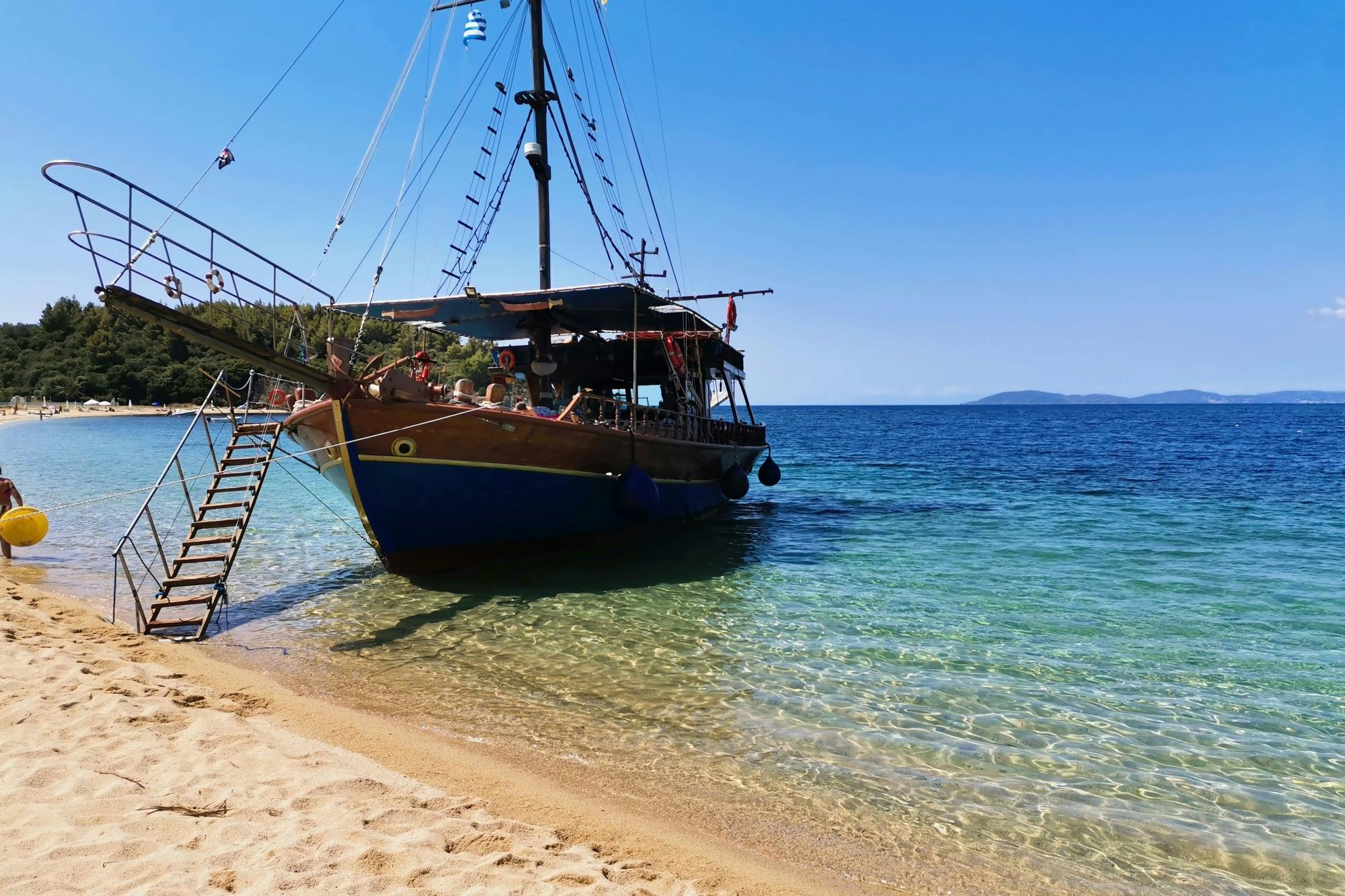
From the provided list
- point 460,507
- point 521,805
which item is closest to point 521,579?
point 460,507

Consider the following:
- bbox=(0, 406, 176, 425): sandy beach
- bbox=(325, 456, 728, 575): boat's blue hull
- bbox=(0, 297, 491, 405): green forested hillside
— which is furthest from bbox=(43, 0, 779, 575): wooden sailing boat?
bbox=(0, 297, 491, 405): green forested hillside

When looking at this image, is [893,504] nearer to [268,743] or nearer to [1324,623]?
[1324,623]

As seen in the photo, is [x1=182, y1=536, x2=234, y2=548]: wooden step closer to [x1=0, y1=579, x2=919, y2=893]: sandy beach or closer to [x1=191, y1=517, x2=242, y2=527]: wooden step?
[x1=191, y1=517, x2=242, y2=527]: wooden step

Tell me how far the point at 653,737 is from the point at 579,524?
6706 mm

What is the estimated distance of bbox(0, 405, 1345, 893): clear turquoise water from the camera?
4.82 metres

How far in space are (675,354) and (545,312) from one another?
3121 millimetres

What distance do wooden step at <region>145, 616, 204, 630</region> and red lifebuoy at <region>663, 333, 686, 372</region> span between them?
31.5 feet

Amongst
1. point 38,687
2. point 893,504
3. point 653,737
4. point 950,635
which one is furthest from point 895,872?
point 893,504

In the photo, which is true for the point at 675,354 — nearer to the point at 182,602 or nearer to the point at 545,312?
the point at 545,312

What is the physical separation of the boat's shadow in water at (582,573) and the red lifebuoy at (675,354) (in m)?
3.63

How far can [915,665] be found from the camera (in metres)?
7.48

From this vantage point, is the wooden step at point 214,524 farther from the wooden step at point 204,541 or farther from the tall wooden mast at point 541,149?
the tall wooden mast at point 541,149

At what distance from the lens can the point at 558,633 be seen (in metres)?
8.59

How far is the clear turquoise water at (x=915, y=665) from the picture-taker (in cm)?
482
